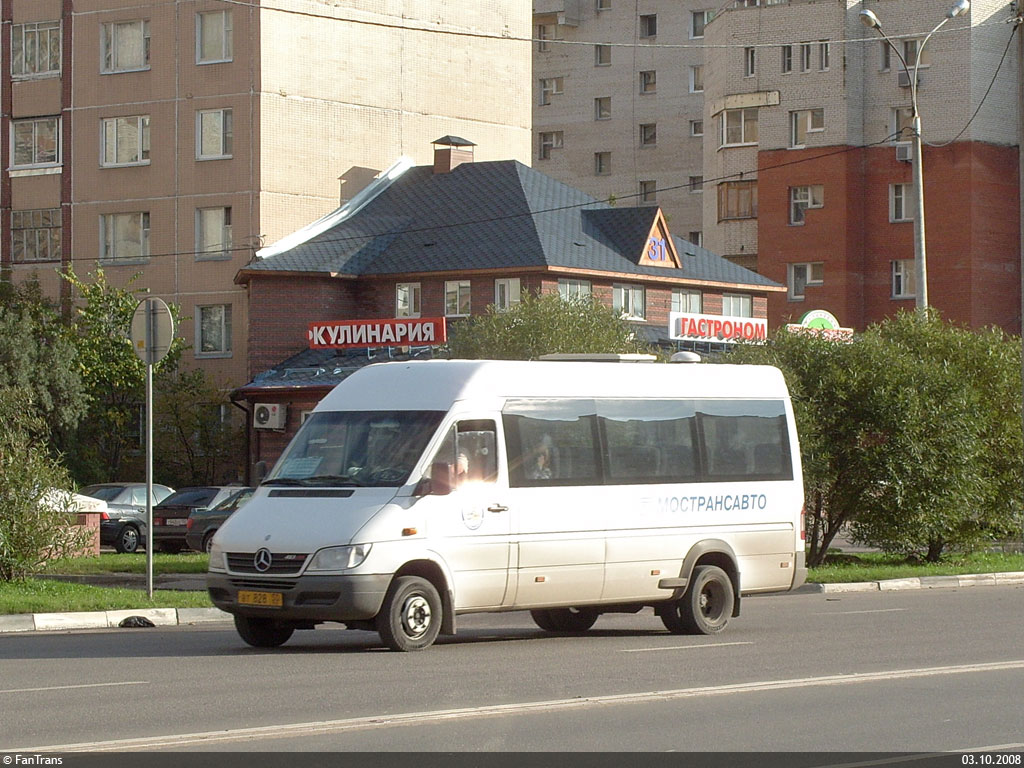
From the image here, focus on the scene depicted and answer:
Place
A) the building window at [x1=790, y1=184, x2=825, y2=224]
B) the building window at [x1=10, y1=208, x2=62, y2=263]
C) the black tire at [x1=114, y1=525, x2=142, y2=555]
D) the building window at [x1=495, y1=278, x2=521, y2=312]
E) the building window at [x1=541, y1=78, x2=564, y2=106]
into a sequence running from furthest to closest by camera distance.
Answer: the building window at [x1=541, y1=78, x2=564, y2=106] < the building window at [x1=790, y1=184, x2=825, y2=224] < the building window at [x1=10, y1=208, x2=62, y2=263] < the building window at [x1=495, y1=278, x2=521, y2=312] < the black tire at [x1=114, y1=525, x2=142, y2=555]

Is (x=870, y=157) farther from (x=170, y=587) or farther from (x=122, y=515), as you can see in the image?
(x=170, y=587)

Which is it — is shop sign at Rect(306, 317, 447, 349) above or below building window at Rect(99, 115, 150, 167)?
below

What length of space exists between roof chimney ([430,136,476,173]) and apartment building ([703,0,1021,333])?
57.7 ft

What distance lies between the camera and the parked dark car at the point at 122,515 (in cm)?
3653

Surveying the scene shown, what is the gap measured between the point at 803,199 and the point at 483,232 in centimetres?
2179

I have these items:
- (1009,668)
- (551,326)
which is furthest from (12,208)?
(1009,668)

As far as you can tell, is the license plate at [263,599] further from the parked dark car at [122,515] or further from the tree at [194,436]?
the tree at [194,436]

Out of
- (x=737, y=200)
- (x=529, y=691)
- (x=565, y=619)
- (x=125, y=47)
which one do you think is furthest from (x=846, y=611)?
(x=737, y=200)

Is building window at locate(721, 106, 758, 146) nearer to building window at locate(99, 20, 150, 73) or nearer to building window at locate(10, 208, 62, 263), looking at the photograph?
building window at locate(99, 20, 150, 73)

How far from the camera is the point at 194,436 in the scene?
50500mm

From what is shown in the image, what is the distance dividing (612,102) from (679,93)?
376 centimetres

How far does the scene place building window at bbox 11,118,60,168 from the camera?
5525cm

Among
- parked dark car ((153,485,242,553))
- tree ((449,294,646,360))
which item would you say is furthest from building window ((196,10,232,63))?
tree ((449,294,646,360))

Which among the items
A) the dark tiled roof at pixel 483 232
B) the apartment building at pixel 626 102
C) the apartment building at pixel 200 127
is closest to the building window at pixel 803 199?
the dark tiled roof at pixel 483 232
